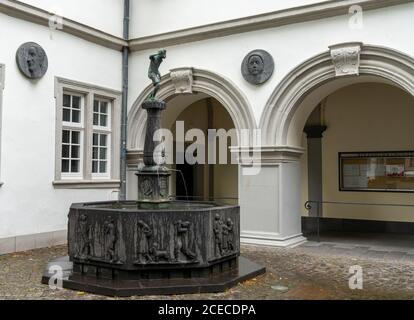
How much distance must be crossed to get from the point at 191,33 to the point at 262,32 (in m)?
1.66

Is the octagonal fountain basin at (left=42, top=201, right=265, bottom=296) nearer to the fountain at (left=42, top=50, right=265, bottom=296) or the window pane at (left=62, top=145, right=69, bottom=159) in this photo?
the fountain at (left=42, top=50, right=265, bottom=296)

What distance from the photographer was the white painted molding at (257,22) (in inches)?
343

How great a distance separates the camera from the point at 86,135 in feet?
33.6

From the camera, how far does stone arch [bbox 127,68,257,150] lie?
978cm

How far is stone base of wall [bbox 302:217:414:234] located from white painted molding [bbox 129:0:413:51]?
5.29m

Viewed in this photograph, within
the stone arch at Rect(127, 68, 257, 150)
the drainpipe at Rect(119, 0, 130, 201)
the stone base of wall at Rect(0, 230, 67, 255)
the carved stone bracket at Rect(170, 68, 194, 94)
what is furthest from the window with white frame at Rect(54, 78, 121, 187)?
the carved stone bracket at Rect(170, 68, 194, 94)

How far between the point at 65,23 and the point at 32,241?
14.5 feet

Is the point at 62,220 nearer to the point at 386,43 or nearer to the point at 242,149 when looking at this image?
the point at 242,149

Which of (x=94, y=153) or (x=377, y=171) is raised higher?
(x=94, y=153)

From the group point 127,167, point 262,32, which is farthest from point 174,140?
point 262,32

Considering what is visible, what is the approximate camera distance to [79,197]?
10.0 m

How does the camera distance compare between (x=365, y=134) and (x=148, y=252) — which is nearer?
(x=148, y=252)

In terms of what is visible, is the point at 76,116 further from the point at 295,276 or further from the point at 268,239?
the point at 295,276

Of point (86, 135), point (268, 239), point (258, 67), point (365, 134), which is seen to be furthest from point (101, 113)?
point (365, 134)
